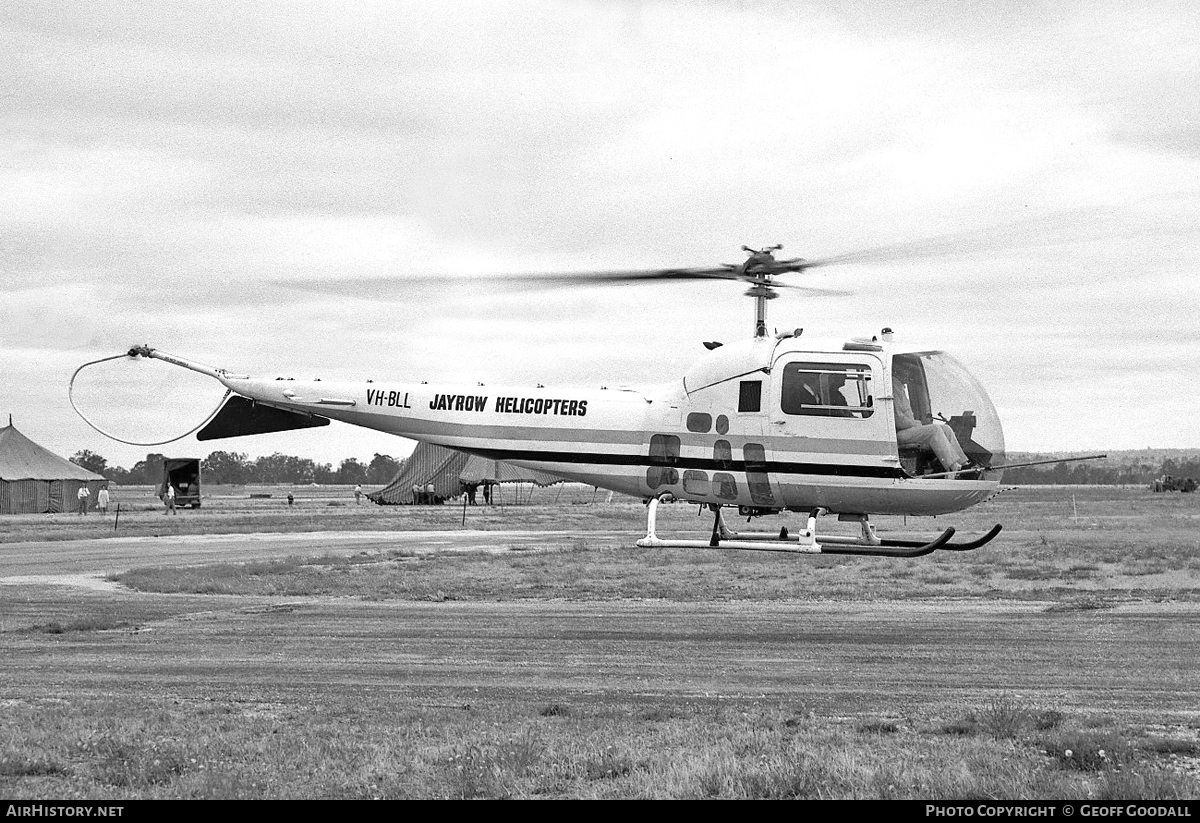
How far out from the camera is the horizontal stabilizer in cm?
2177

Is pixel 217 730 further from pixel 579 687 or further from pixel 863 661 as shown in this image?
pixel 863 661

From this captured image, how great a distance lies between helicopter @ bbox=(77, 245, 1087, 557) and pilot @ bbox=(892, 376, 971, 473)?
0.10 feet

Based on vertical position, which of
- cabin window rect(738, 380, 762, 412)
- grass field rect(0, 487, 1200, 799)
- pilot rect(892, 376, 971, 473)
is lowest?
grass field rect(0, 487, 1200, 799)

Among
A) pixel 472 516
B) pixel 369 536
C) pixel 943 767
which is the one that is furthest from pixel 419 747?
pixel 472 516

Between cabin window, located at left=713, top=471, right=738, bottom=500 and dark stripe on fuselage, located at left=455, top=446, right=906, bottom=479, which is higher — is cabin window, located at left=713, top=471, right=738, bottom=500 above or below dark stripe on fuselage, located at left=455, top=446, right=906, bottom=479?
below

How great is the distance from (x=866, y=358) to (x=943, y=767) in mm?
8066

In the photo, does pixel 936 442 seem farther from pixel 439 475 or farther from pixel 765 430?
pixel 439 475

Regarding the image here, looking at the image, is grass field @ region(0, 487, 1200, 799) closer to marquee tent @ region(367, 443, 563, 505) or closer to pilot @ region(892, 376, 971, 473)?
pilot @ region(892, 376, 971, 473)

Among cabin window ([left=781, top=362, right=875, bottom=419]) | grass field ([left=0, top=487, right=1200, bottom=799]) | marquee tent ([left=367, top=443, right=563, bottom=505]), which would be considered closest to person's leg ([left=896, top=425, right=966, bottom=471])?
cabin window ([left=781, top=362, right=875, bottom=419])

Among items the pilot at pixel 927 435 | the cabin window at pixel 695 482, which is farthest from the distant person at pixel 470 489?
the pilot at pixel 927 435

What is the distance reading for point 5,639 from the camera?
19938 mm

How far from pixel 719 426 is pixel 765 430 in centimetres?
76

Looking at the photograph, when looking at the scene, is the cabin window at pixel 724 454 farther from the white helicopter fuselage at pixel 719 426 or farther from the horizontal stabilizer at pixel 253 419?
the horizontal stabilizer at pixel 253 419

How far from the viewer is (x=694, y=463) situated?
1916 cm
